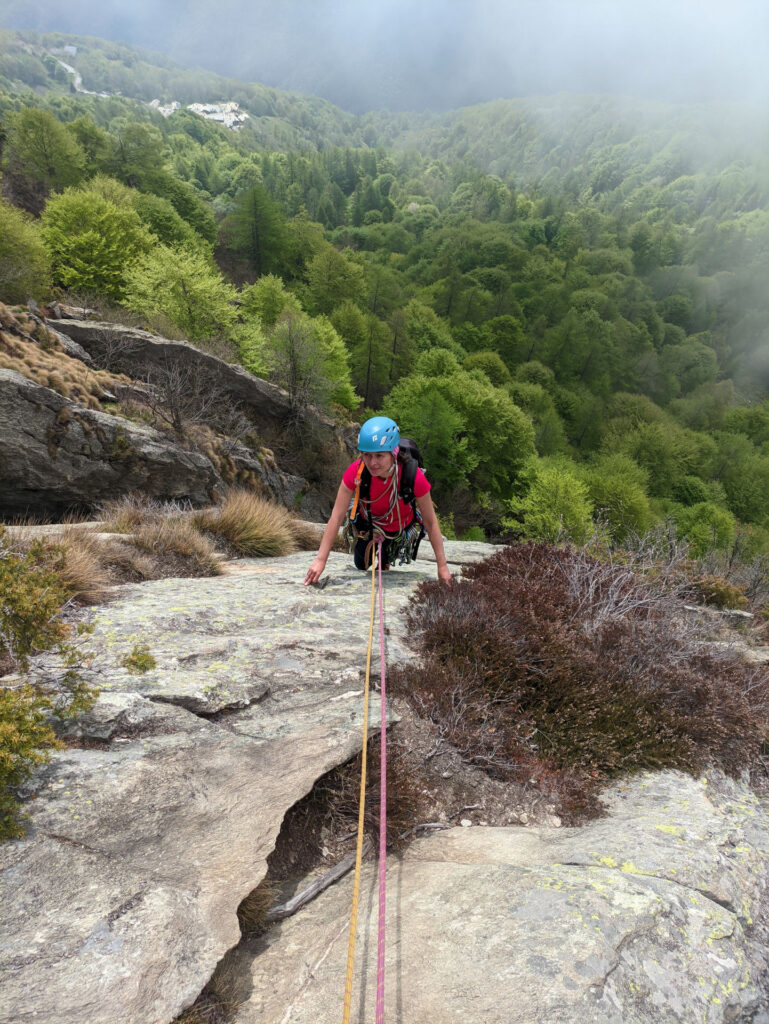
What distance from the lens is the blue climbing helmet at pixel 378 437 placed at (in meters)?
4.84

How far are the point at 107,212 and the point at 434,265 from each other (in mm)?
62179

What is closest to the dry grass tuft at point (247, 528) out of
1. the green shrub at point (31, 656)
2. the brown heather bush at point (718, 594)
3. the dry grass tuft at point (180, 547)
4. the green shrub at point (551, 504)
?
the dry grass tuft at point (180, 547)

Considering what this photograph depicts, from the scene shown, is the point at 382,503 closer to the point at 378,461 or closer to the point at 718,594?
the point at 378,461

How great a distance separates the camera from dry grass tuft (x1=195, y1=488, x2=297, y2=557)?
24.1 feet

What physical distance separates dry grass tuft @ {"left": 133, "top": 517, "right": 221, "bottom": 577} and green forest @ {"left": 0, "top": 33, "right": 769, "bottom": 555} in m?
6.57

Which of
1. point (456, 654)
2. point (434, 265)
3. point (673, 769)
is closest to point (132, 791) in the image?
point (456, 654)

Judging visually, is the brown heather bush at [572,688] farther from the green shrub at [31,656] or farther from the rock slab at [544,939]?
the green shrub at [31,656]

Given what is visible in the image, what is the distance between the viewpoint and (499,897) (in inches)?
87.3

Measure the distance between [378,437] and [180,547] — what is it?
295 cm

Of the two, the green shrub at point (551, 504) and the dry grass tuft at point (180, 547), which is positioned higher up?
the green shrub at point (551, 504)

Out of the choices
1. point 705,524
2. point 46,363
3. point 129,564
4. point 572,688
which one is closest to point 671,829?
point 572,688

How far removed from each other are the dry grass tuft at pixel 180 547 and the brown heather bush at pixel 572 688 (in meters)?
2.71

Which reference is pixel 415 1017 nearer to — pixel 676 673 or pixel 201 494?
pixel 676 673

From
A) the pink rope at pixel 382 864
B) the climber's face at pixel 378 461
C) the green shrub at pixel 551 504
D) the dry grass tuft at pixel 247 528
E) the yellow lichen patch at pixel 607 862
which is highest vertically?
the green shrub at pixel 551 504
